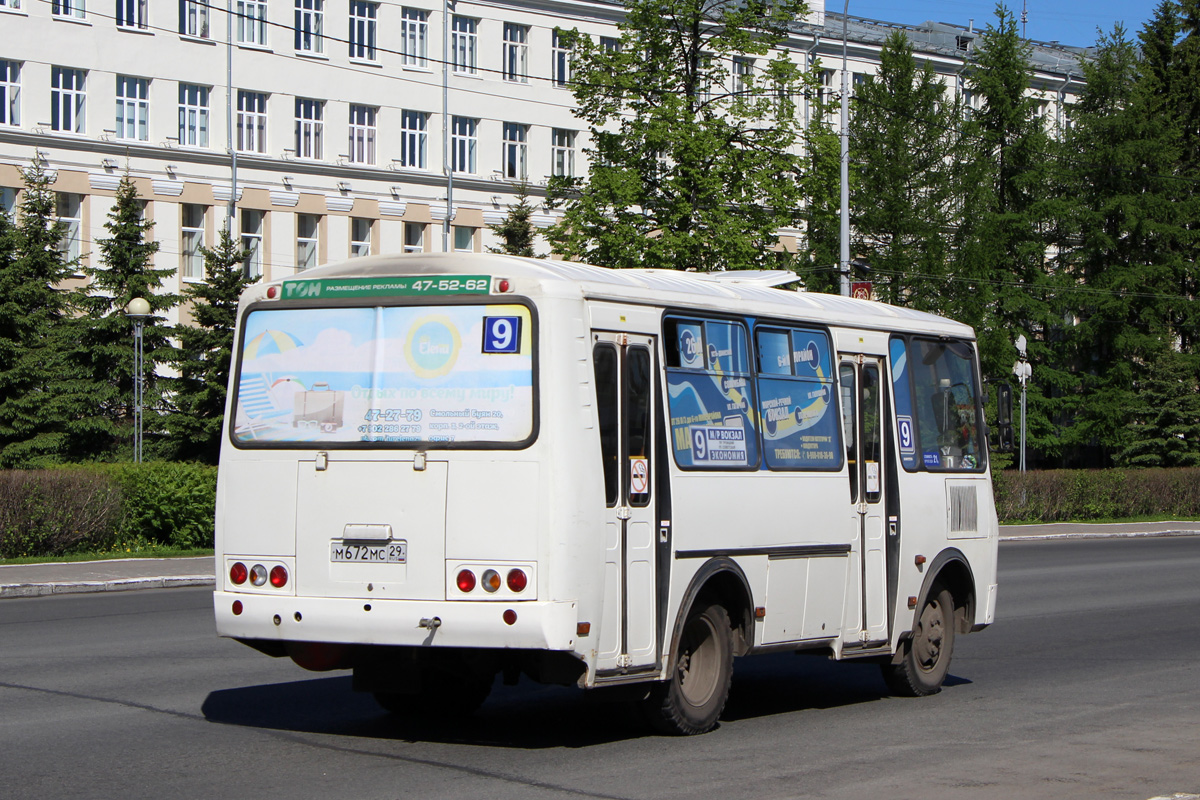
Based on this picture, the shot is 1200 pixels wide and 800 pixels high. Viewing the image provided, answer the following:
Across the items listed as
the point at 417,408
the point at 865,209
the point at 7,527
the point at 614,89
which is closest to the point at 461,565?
the point at 417,408

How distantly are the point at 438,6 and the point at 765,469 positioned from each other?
53534 millimetres

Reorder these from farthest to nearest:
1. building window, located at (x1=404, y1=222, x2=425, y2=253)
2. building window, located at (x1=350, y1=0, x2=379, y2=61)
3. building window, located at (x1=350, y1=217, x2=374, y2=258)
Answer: building window, located at (x1=404, y1=222, x2=425, y2=253), building window, located at (x1=350, y1=217, x2=374, y2=258), building window, located at (x1=350, y1=0, x2=379, y2=61)

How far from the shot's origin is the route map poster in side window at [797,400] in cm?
1072

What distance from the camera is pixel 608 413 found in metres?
9.29

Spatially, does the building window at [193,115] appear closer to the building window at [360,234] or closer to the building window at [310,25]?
the building window at [310,25]

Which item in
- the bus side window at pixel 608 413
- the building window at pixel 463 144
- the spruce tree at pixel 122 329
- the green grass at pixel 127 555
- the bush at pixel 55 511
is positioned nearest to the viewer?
the bus side window at pixel 608 413

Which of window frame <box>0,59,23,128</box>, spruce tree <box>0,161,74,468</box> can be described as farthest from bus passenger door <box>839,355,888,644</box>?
window frame <box>0,59,23,128</box>

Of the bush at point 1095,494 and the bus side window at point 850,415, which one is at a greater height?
the bus side window at point 850,415

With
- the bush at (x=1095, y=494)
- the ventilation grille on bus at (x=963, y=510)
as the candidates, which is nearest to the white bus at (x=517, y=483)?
the ventilation grille on bus at (x=963, y=510)

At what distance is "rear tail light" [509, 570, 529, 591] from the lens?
8758 millimetres

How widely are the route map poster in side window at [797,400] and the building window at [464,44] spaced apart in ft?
172

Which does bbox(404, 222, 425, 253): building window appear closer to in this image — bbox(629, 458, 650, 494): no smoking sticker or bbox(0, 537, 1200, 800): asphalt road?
bbox(0, 537, 1200, 800): asphalt road

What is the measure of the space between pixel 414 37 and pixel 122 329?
73.5 ft

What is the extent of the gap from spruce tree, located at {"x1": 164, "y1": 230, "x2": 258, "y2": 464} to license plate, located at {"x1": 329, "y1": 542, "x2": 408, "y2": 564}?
110 feet
